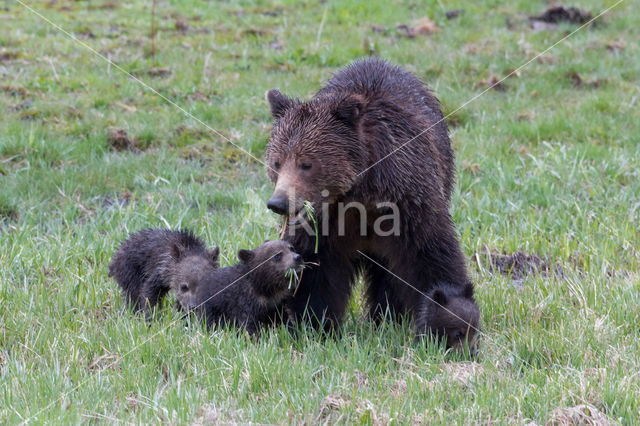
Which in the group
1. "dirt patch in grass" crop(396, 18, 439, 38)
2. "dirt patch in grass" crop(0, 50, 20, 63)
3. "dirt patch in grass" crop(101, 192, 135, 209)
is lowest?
"dirt patch in grass" crop(101, 192, 135, 209)

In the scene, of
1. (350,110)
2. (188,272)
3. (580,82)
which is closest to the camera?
(350,110)

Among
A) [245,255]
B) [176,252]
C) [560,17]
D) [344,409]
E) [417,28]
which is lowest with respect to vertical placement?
[344,409]

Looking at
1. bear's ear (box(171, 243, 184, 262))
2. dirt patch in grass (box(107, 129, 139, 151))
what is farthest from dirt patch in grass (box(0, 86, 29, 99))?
bear's ear (box(171, 243, 184, 262))

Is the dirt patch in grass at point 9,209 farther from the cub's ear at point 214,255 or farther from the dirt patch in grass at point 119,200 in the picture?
the cub's ear at point 214,255

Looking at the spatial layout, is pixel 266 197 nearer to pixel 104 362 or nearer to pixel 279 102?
pixel 279 102

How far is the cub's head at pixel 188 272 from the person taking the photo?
5664 mm

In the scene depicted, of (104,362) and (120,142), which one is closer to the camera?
(104,362)

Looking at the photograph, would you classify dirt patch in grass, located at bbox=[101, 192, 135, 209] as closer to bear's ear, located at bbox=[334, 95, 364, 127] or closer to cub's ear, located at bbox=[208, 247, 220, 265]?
cub's ear, located at bbox=[208, 247, 220, 265]

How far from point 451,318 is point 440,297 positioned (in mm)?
150

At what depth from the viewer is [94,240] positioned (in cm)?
670

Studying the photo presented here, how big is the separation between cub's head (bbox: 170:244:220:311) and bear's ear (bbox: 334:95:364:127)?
1524mm

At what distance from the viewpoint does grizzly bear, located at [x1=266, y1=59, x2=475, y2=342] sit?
5012mm

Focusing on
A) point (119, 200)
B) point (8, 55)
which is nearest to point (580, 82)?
point (119, 200)

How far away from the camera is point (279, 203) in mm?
4672
